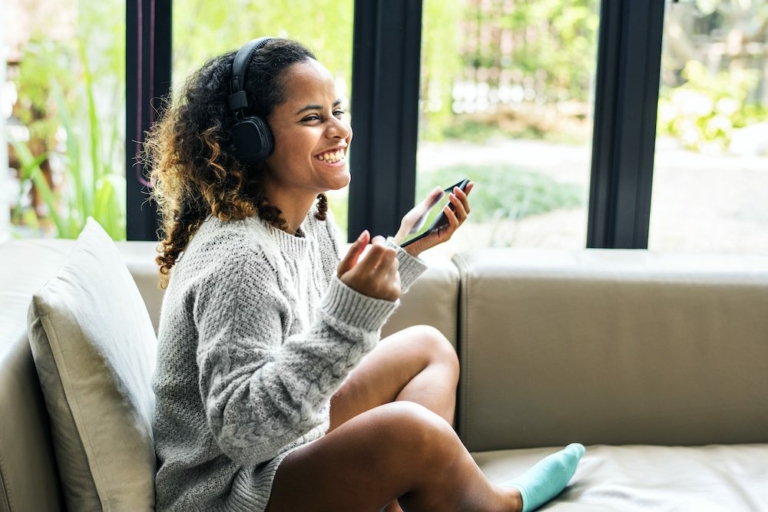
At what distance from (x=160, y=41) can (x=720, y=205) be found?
1.57 meters

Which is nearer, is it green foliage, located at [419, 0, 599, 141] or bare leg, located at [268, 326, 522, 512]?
bare leg, located at [268, 326, 522, 512]

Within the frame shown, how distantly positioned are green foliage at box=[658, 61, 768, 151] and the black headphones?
1.39 metres

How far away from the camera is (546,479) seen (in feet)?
5.55

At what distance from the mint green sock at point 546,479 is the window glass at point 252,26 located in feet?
3.64

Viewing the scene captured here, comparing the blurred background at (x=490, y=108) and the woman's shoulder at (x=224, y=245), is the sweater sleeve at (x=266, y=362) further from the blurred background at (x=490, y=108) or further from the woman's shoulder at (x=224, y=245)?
the blurred background at (x=490, y=108)

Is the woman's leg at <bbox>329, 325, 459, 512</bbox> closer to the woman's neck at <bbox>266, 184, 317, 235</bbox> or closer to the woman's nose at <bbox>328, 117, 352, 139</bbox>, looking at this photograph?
the woman's neck at <bbox>266, 184, 317, 235</bbox>

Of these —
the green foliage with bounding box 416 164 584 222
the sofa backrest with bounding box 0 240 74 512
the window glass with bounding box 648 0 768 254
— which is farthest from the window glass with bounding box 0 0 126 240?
the window glass with bounding box 648 0 768 254

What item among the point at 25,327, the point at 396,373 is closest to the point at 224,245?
the point at 25,327

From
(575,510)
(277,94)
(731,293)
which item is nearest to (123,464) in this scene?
(277,94)

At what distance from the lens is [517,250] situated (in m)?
2.18

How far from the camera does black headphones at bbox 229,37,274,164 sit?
4.71 ft

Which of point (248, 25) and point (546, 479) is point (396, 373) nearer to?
point (546, 479)

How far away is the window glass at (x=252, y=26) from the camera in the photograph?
89.5 inches

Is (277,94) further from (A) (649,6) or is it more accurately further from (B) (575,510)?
(A) (649,6)
